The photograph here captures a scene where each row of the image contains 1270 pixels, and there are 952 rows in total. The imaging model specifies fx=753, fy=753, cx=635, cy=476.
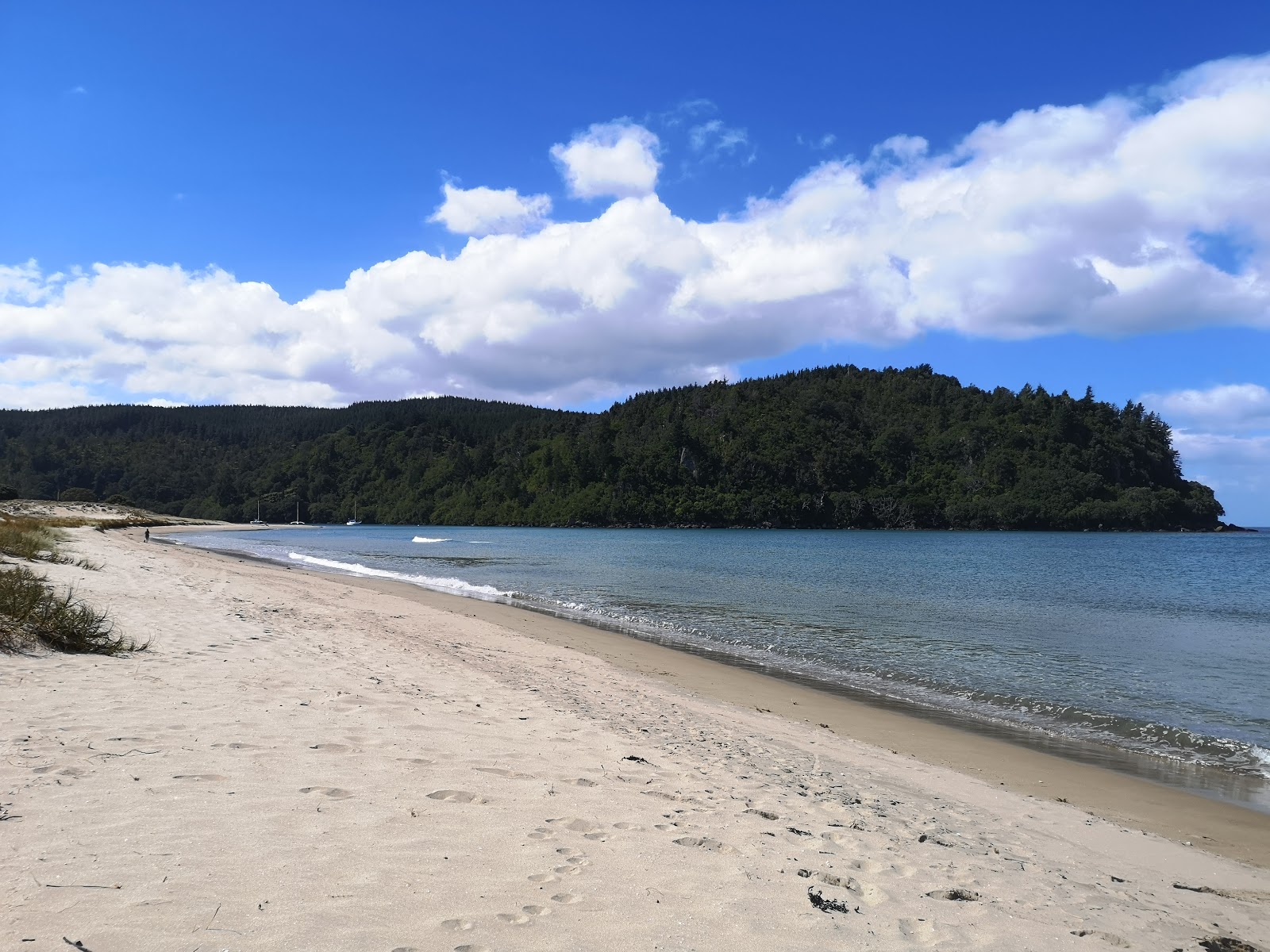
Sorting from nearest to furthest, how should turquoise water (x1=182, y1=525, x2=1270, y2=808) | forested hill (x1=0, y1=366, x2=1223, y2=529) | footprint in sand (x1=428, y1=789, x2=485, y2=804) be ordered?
footprint in sand (x1=428, y1=789, x2=485, y2=804) < turquoise water (x1=182, y1=525, x2=1270, y2=808) < forested hill (x1=0, y1=366, x2=1223, y2=529)

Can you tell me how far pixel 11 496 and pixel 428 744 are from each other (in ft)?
309

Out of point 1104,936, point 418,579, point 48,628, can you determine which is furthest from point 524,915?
point 418,579

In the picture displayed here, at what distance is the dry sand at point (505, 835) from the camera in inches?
128

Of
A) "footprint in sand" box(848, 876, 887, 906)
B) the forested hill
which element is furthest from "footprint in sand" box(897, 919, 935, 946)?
the forested hill

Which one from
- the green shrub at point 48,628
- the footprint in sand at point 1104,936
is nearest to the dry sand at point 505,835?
the footprint in sand at point 1104,936

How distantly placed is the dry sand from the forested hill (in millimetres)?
148450

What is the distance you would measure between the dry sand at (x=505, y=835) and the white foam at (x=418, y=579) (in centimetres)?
1866

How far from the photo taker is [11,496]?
253ft

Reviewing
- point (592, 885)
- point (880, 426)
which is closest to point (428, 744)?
point (592, 885)

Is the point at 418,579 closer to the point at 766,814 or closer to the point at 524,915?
the point at 766,814

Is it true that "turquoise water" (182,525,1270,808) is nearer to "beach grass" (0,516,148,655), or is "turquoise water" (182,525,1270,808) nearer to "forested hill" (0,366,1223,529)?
"beach grass" (0,516,148,655)

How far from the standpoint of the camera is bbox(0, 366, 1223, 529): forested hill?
145125 mm

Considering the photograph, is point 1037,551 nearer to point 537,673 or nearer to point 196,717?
point 537,673

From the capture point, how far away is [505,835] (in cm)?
432
